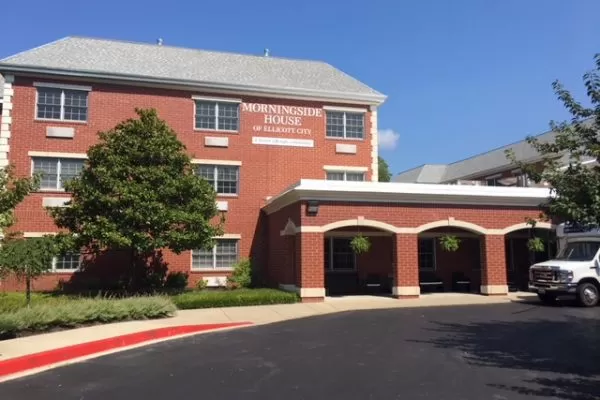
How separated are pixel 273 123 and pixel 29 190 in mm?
14928

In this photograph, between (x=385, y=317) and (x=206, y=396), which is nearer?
(x=206, y=396)

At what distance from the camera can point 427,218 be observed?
20.5 m

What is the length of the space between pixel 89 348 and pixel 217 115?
15714 millimetres

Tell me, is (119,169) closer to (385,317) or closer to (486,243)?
(385,317)

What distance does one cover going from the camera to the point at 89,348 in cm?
1073

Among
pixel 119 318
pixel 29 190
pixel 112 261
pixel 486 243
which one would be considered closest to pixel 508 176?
pixel 486 243

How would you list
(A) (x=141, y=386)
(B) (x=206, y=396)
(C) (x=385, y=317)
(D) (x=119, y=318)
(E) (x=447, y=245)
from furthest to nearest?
(E) (x=447, y=245)
(C) (x=385, y=317)
(D) (x=119, y=318)
(A) (x=141, y=386)
(B) (x=206, y=396)

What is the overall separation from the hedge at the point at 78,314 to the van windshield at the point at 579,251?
13505 mm

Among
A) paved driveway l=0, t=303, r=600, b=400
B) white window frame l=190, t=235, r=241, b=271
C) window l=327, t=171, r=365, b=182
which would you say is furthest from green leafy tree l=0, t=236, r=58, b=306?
window l=327, t=171, r=365, b=182

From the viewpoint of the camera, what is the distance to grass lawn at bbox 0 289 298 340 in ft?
40.5

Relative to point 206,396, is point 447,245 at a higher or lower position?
higher

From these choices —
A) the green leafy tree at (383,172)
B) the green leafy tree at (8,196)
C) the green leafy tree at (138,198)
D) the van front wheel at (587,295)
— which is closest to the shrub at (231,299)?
the green leafy tree at (138,198)

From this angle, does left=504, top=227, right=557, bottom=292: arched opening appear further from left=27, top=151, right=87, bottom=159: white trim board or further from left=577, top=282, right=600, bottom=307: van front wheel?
left=27, top=151, right=87, bottom=159: white trim board

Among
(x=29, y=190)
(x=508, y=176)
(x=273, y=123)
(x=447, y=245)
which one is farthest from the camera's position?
(x=508, y=176)
